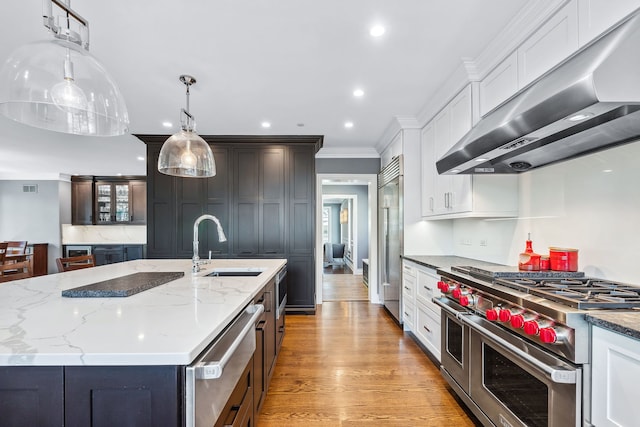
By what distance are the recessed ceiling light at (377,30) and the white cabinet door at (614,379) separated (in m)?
1.92

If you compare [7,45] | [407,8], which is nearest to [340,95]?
→ [407,8]

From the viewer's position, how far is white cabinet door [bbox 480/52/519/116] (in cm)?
194

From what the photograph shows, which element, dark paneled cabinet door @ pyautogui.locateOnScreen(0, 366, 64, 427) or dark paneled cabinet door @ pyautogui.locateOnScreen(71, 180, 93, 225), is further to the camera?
dark paneled cabinet door @ pyautogui.locateOnScreen(71, 180, 93, 225)

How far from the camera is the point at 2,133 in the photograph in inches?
163

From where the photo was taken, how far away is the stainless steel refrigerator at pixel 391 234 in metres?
3.61

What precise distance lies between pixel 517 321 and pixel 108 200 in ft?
28.0

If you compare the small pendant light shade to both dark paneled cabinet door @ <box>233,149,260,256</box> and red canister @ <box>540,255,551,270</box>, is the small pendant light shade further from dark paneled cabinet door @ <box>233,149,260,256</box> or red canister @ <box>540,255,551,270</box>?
red canister @ <box>540,255,551,270</box>

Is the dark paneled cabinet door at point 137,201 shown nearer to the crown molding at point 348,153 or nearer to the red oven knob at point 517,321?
the crown molding at point 348,153

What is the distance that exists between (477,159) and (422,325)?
176 cm

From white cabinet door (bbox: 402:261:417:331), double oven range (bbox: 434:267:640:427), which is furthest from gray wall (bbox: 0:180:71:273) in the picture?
double oven range (bbox: 434:267:640:427)

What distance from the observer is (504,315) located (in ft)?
4.81

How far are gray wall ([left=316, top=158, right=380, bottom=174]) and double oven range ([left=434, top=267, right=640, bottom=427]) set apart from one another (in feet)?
10.2

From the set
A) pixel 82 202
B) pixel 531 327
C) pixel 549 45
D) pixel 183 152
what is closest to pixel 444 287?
pixel 531 327

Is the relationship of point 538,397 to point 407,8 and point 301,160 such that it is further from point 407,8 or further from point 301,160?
point 301,160
